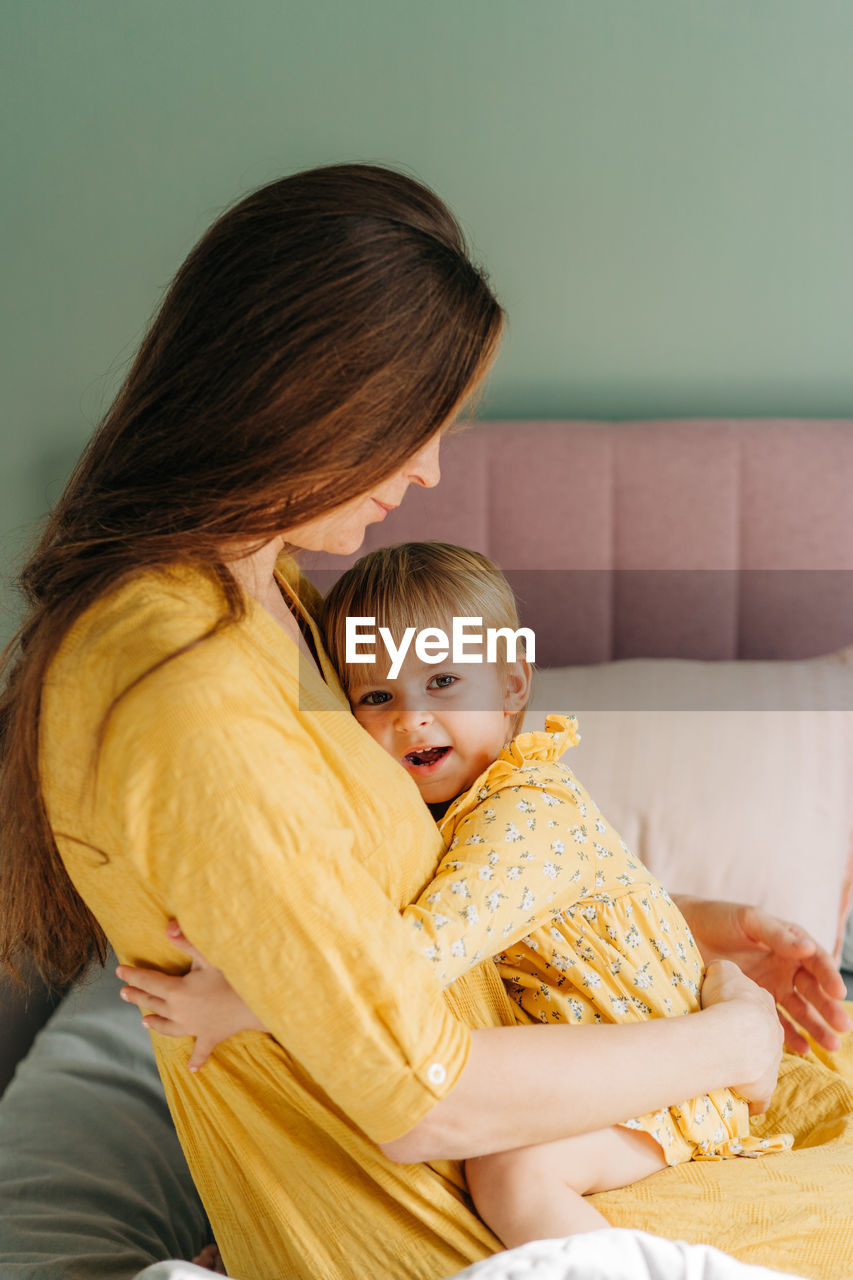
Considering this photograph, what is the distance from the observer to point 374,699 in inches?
48.8

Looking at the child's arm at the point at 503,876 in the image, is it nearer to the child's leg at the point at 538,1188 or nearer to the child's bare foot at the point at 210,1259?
the child's leg at the point at 538,1188

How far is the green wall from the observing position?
6.21ft

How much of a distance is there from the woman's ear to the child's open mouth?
132mm

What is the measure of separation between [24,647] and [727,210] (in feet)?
5.02

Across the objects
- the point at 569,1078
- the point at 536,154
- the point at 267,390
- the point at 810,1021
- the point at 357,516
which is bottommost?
the point at 810,1021

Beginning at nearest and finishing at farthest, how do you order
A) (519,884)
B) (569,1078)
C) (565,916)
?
1. (569,1078)
2. (519,884)
3. (565,916)

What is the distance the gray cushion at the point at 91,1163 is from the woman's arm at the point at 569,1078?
1.55 ft

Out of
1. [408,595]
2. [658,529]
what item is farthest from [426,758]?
[658,529]

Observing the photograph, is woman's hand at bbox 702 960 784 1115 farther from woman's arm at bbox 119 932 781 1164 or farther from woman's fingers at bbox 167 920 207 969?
woman's fingers at bbox 167 920 207 969

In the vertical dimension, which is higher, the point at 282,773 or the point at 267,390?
the point at 267,390

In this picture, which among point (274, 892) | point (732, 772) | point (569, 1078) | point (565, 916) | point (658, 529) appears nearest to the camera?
point (274, 892)

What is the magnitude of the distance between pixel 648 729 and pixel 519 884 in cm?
78

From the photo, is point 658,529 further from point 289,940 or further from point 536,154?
point 289,940

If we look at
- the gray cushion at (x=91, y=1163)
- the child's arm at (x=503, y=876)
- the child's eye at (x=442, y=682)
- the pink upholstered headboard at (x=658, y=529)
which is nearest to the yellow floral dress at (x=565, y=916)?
the child's arm at (x=503, y=876)
